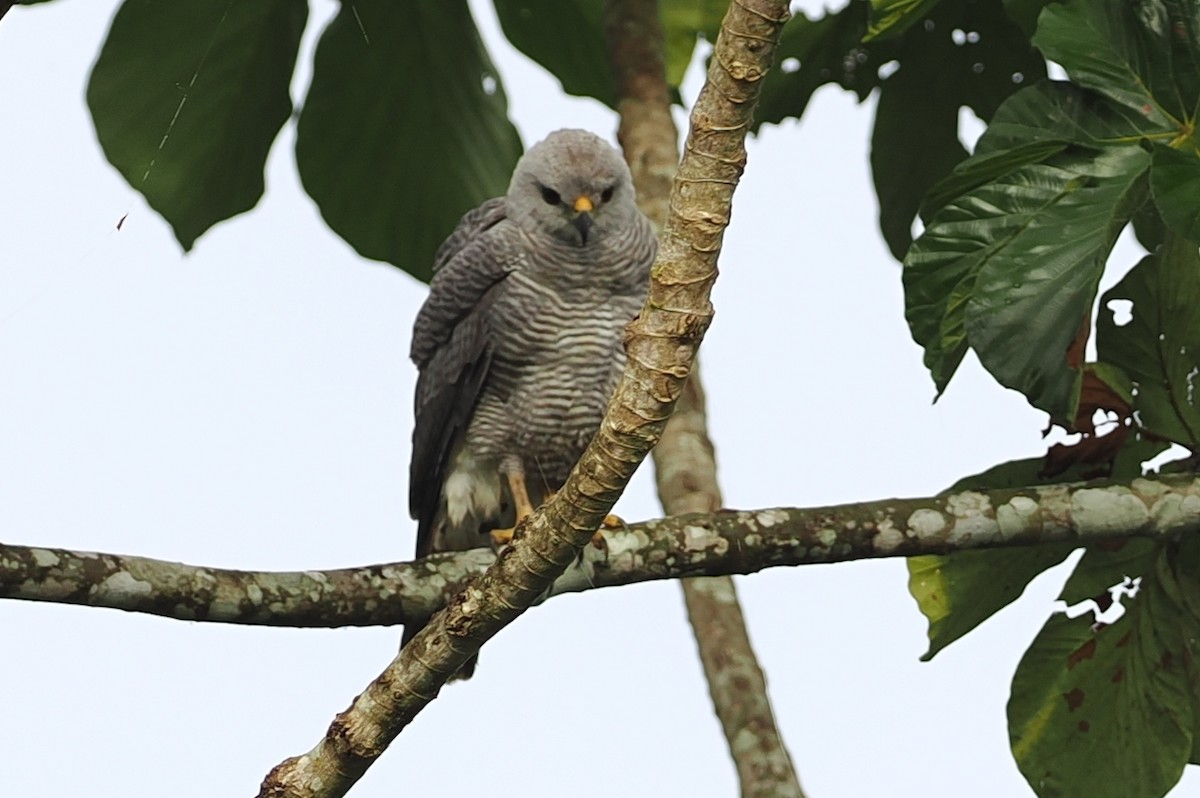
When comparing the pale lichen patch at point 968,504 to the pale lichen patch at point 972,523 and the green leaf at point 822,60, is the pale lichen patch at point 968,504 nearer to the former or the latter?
the pale lichen patch at point 972,523

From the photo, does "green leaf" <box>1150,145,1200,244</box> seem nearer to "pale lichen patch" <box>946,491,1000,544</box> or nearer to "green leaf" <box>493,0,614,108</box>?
"pale lichen patch" <box>946,491,1000,544</box>

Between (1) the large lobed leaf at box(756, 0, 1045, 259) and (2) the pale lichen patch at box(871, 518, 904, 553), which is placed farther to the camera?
(1) the large lobed leaf at box(756, 0, 1045, 259)

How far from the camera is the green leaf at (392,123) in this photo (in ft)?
15.5

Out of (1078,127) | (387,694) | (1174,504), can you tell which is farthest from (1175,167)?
(387,694)

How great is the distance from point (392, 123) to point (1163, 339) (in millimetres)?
2303

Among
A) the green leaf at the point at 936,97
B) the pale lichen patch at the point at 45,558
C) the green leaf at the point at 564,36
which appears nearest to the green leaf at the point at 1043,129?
the green leaf at the point at 936,97

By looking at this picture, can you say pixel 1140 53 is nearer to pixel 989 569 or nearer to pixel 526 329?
pixel 989 569

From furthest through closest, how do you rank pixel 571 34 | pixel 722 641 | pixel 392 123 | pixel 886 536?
pixel 571 34, pixel 392 123, pixel 722 641, pixel 886 536

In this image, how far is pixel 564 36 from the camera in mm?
4992

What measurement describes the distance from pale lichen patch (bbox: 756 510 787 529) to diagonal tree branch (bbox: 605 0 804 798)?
49 centimetres

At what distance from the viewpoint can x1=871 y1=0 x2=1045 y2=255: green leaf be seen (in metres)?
4.80

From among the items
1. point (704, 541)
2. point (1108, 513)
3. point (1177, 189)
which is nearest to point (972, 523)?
point (1108, 513)

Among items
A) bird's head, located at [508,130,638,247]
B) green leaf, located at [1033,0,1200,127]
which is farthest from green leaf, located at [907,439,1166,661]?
bird's head, located at [508,130,638,247]

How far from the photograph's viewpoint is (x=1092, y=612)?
3.86 metres
